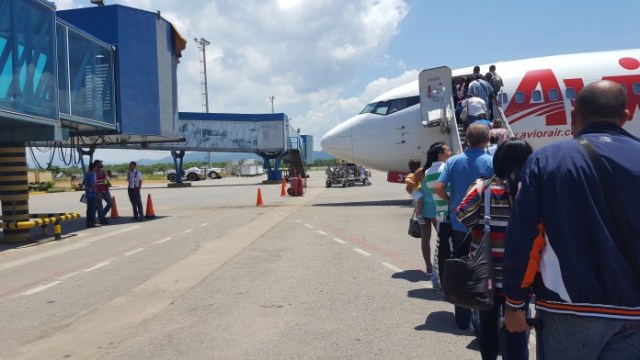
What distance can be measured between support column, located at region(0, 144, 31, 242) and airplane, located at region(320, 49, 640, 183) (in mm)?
10021

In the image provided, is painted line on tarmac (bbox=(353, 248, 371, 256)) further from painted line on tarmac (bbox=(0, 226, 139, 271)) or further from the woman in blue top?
painted line on tarmac (bbox=(0, 226, 139, 271))

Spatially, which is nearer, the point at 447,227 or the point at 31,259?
the point at 447,227

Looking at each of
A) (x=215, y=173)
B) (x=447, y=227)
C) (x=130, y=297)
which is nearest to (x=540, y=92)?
(x=447, y=227)

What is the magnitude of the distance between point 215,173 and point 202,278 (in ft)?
188

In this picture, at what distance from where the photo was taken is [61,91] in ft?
41.4

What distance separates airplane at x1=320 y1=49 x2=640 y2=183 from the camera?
14.5m

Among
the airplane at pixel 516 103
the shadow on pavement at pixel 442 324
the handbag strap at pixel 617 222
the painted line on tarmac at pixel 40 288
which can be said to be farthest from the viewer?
the airplane at pixel 516 103

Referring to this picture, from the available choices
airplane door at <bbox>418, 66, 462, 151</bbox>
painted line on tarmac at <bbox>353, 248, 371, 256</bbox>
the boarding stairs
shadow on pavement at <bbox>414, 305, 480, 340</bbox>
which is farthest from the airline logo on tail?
the boarding stairs

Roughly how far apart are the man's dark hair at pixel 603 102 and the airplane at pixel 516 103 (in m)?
10.8

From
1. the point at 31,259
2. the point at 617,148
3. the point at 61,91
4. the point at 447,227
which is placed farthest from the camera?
the point at 61,91

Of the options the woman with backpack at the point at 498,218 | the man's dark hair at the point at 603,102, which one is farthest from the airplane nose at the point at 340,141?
the man's dark hair at the point at 603,102

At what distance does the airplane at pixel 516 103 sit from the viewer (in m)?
14.5

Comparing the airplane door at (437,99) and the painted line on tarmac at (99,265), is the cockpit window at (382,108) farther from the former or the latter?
the painted line on tarmac at (99,265)

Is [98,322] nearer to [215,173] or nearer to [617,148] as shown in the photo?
[617,148]
